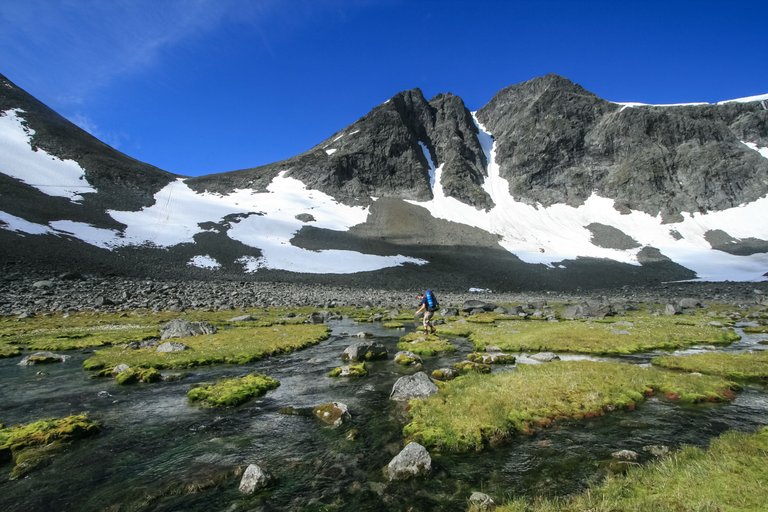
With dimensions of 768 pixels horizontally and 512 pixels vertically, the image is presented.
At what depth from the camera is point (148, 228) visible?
4126 inches

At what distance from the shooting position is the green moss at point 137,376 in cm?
1847

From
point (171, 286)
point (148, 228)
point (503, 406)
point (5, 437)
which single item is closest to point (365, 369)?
point (503, 406)

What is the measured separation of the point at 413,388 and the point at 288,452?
6.39m

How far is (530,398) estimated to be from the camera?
14.5m

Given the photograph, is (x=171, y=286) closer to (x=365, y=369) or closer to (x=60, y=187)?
(x=365, y=369)

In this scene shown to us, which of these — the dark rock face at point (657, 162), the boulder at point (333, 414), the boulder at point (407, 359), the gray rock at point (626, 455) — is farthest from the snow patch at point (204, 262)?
the dark rock face at point (657, 162)

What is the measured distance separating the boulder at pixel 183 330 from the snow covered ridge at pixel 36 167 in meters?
103

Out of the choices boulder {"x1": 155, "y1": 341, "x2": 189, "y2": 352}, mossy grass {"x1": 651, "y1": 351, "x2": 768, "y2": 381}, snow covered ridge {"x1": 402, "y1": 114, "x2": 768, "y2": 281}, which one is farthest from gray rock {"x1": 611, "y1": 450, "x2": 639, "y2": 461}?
snow covered ridge {"x1": 402, "y1": 114, "x2": 768, "y2": 281}

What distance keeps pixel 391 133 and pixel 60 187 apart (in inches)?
5344

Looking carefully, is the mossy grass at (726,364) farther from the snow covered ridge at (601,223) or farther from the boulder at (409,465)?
the snow covered ridge at (601,223)

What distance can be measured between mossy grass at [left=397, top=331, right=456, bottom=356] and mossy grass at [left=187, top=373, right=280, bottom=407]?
1110cm

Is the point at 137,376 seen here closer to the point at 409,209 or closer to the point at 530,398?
the point at 530,398

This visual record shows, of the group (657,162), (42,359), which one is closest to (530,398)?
(42,359)

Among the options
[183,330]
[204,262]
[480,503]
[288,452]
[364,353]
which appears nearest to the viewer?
[480,503]
